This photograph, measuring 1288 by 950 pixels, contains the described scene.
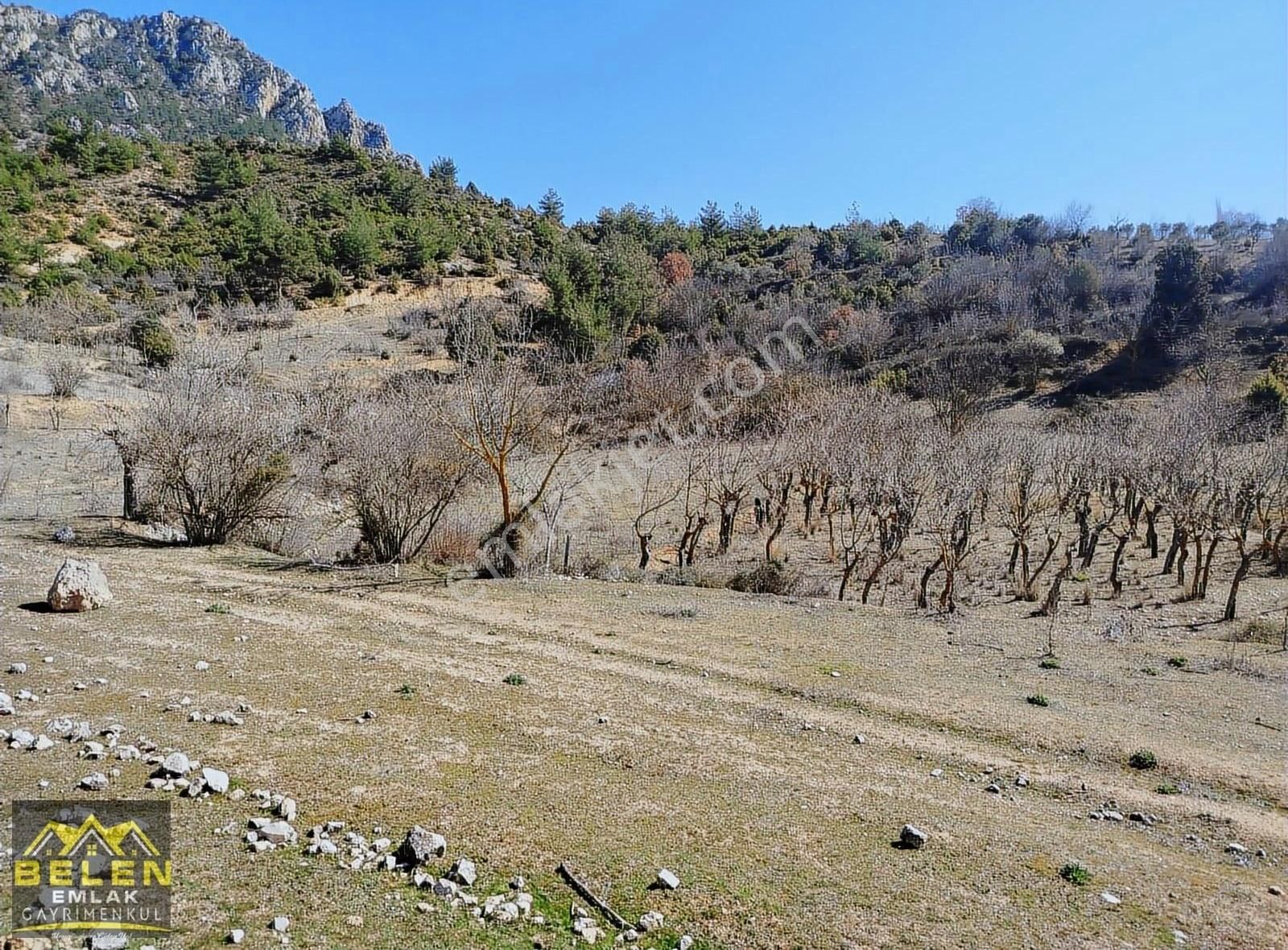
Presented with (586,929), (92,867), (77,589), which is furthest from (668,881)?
(77,589)

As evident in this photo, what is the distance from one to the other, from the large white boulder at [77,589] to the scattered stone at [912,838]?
398 inches

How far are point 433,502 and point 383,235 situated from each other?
44.2m

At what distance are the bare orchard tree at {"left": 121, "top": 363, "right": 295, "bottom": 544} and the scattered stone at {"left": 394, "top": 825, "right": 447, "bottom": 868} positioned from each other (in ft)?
42.6

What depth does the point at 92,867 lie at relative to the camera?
4.23m

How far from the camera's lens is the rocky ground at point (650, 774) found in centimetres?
440

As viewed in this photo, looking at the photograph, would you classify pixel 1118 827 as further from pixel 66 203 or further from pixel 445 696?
pixel 66 203

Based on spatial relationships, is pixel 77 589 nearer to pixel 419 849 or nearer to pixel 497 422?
pixel 419 849

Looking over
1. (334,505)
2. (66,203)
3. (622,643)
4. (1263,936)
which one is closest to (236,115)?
(66,203)

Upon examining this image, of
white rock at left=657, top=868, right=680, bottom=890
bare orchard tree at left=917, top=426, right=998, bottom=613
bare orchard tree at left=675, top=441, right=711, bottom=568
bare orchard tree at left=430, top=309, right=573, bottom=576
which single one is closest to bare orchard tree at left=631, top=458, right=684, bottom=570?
bare orchard tree at left=675, top=441, right=711, bottom=568

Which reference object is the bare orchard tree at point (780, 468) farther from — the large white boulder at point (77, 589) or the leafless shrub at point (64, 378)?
the leafless shrub at point (64, 378)

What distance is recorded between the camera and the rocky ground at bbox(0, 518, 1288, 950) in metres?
4.40

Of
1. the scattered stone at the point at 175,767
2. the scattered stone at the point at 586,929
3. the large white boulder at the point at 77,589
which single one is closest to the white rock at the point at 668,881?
the scattered stone at the point at 586,929

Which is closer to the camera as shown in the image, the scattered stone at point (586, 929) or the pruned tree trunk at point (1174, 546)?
the scattered stone at point (586, 929)

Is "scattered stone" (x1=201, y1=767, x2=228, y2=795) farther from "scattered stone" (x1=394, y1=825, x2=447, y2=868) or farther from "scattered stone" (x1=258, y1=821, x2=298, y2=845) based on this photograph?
"scattered stone" (x1=394, y1=825, x2=447, y2=868)
